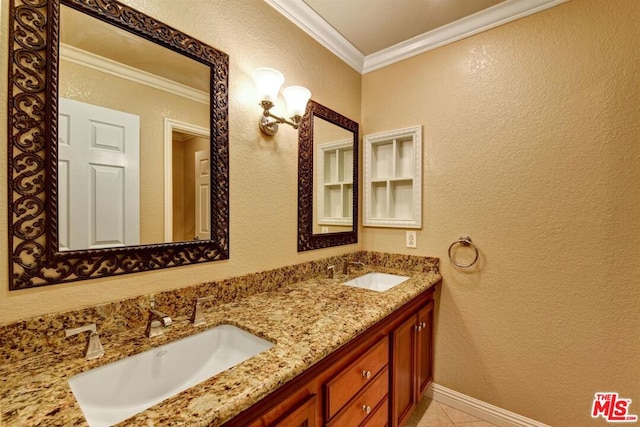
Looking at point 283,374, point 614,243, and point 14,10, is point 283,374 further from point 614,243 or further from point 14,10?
point 614,243

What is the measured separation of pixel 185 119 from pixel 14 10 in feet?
1.70

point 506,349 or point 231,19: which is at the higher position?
point 231,19

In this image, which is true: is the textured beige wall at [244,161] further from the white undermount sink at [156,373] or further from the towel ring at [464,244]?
the towel ring at [464,244]

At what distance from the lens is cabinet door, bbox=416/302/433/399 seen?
1.67 metres

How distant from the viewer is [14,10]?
0.80 meters

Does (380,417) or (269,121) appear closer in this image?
(380,417)

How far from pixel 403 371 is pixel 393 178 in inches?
50.6

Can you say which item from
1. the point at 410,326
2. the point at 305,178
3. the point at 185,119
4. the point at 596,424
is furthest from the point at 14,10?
the point at 596,424

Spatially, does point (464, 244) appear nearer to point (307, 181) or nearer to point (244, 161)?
point (307, 181)

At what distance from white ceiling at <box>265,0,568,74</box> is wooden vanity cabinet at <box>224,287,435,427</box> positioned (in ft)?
5.63

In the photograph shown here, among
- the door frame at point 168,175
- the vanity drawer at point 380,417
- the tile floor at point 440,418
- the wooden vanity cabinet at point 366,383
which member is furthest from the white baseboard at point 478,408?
the door frame at point 168,175

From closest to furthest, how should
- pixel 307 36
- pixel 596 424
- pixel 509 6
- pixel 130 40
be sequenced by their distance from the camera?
pixel 130 40, pixel 596 424, pixel 509 6, pixel 307 36

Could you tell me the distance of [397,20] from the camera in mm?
1756

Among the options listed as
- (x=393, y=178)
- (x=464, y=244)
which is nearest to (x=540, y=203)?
(x=464, y=244)
